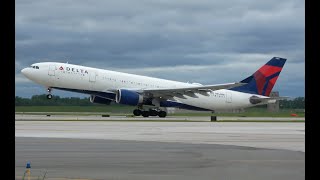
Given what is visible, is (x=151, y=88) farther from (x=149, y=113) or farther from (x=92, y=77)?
(x=92, y=77)

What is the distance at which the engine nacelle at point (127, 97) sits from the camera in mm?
58688

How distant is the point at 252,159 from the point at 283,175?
12.7 ft

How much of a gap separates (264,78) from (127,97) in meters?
20.2

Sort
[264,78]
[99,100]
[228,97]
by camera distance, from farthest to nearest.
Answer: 1. [264,78]
2. [228,97]
3. [99,100]

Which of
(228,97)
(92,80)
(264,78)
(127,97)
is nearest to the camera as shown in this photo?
(92,80)

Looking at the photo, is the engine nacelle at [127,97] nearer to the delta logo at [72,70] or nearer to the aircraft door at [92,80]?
the aircraft door at [92,80]

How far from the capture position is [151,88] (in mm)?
62250

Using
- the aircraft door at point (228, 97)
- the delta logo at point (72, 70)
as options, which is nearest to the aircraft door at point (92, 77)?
the delta logo at point (72, 70)

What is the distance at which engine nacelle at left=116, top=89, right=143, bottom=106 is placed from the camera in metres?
58.7

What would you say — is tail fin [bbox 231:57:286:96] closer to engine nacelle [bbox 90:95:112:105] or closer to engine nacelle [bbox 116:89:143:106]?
engine nacelle [bbox 116:89:143:106]

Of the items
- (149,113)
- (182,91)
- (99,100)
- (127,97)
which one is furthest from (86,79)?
(182,91)

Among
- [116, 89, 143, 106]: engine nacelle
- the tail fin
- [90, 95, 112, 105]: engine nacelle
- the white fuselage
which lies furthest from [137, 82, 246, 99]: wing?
the tail fin

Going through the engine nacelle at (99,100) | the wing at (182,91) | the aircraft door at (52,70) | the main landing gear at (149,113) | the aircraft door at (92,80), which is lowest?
the main landing gear at (149,113)
